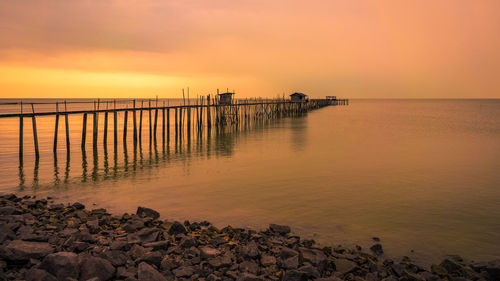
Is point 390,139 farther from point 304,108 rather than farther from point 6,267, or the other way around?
point 304,108

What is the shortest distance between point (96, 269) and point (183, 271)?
1.40m

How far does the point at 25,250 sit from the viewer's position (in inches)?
243

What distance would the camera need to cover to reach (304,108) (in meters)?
84.2

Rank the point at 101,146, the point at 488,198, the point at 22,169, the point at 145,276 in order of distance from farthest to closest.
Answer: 1. the point at 101,146
2. the point at 22,169
3. the point at 488,198
4. the point at 145,276

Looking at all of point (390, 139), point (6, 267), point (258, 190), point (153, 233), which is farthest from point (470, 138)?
point (6, 267)

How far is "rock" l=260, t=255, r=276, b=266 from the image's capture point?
22.0ft

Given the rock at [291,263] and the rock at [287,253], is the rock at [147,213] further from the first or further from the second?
the rock at [291,263]

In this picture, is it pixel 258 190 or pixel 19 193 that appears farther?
pixel 258 190

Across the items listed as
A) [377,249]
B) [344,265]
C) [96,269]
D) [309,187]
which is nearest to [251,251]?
[344,265]

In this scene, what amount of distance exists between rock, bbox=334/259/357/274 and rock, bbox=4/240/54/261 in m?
5.27

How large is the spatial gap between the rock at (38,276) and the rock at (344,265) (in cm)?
482

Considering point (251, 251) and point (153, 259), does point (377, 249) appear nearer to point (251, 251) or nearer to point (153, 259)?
point (251, 251)

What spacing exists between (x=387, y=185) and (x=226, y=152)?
37.3ft

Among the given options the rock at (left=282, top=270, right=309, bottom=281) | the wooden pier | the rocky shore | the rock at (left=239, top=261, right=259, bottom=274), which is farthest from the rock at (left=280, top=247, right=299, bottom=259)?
the wooden pier
